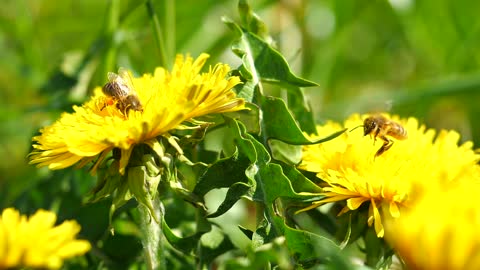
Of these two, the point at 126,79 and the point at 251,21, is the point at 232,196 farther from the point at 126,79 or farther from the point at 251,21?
the point at 251,21

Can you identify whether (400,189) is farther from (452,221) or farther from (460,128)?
(460,128)

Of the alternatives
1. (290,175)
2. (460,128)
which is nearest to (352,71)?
(460,128)

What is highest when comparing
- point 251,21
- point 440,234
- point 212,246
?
point 251,21

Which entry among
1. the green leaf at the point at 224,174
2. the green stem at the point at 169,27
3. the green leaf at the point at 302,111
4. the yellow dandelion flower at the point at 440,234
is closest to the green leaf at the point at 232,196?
the green leaf at the point at 224,174

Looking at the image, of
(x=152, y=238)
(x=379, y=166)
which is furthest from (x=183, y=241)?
(x=379, y=166)

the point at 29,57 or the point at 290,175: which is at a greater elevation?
the point at 29,57

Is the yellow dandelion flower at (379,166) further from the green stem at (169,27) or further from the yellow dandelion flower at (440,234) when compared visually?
the green stem at (169,27)
